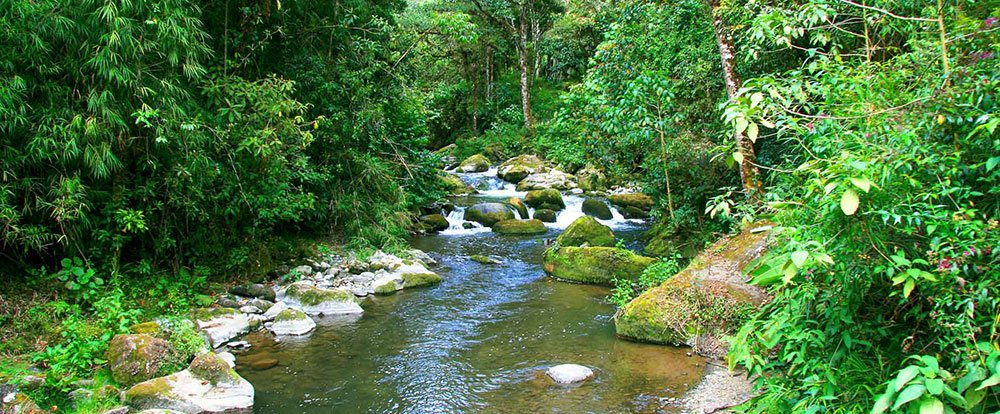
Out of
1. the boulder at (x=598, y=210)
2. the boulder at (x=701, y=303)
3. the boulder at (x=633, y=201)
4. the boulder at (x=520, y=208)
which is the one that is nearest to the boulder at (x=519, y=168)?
the boulder at (x=520, y=208)

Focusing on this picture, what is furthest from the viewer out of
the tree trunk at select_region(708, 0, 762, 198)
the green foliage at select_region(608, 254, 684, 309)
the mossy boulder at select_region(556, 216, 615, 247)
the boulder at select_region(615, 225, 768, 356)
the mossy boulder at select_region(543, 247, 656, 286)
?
the mossy boulder at select_region(556, 216, 615, 247)

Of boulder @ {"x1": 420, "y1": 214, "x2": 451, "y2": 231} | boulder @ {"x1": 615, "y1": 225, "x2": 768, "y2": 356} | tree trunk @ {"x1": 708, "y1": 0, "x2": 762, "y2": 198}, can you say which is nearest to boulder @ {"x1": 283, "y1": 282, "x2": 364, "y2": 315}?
boulder @ {"x1": 615, "y1": 225, "x2": 768, "y2": 356}

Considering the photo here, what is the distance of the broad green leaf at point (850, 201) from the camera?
2.34m

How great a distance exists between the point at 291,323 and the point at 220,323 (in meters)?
0.83

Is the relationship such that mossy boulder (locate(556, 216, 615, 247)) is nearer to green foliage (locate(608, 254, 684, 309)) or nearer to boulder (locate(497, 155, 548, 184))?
green foliage (locate(608, 254, 684, 309))

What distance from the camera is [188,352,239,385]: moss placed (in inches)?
217

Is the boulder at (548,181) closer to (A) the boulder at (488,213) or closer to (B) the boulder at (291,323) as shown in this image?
(A) the boulder at (488,213)

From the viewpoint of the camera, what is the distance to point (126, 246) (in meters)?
7.62

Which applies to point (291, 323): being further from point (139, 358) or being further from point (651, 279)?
point (651, 279)

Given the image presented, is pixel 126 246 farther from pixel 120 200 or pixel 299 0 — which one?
pixel 299 0

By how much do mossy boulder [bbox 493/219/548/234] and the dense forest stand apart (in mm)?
1997

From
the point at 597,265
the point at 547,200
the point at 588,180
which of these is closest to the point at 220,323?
the point at 597,265

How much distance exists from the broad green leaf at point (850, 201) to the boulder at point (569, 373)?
12.7 feet

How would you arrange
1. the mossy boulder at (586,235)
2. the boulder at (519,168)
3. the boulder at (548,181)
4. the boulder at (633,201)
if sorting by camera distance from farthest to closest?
the boulder at (519,168)
the boulder at (548,181)
the boulder at (633,201)
the mossy boulder at (586,235)
